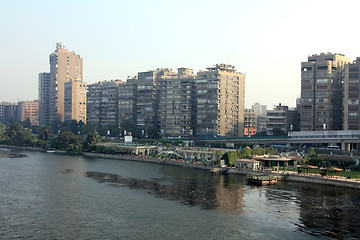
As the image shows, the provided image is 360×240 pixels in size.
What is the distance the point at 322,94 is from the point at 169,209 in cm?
11505

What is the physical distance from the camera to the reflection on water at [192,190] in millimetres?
65169

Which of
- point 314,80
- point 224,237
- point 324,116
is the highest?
point 314,80

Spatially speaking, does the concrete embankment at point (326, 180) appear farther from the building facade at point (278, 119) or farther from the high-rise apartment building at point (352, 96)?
the building facade at point (278, 119)

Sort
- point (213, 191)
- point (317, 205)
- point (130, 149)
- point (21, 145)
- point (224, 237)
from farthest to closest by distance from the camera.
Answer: point (21, 145) < point (130, 149) < point (213, 191) < point (317, 205) < point (224, 237)

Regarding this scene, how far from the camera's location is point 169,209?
61312 millimetres

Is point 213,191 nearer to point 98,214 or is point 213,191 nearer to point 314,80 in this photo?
point 98,214

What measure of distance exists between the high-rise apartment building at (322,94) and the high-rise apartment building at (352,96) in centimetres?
968

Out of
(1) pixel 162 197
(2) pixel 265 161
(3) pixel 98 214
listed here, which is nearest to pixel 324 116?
(2) pixel 265 161

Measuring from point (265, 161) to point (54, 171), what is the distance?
53.9 metres

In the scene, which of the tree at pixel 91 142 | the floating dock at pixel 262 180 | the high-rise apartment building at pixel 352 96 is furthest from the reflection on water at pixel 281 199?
the tree at pixel 91 142

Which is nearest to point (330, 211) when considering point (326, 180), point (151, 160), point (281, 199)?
point (281, 199)

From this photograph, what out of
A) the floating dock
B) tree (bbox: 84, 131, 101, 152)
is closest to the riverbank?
the floating dock

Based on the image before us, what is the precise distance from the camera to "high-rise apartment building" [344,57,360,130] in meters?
146

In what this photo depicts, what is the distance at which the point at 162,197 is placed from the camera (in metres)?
70.4
